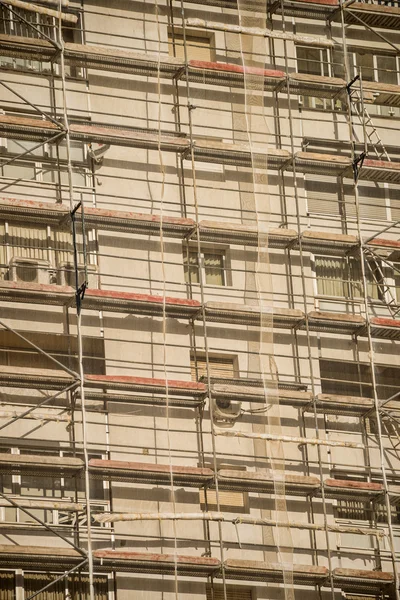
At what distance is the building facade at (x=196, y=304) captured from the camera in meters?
31.5

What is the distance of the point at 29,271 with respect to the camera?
33.1 metres

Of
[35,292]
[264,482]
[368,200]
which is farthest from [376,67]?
[264,482]

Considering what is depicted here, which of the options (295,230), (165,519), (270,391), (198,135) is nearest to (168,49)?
(198,135)

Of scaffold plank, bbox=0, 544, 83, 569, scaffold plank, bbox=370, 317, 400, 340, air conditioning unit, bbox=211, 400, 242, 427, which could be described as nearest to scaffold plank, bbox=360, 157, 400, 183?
scaffold plank, bbox=370, 317, 400, 340

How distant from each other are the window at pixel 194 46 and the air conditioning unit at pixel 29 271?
19.5ft

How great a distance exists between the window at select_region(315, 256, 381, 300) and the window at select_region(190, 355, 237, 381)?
2.67 meters

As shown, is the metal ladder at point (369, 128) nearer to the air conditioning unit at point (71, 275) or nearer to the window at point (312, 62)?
the window at point (312, 62)

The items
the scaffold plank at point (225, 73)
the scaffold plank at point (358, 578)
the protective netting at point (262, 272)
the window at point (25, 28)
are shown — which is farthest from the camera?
the scaffold plank at point (225, 73)

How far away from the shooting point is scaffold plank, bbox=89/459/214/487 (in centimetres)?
3119

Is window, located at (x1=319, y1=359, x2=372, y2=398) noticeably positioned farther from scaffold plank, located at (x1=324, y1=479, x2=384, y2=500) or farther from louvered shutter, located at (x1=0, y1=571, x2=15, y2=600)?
louvered shutter, located at (x1=0, y1=571, x2=15, y2=600)

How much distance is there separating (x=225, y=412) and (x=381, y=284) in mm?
Answer: 4580

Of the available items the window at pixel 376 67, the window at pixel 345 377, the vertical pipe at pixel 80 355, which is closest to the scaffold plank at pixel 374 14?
the window at pixel 376 67

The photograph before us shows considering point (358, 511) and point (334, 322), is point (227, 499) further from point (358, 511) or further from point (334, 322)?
point (334, 322)

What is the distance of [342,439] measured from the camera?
111 ft
